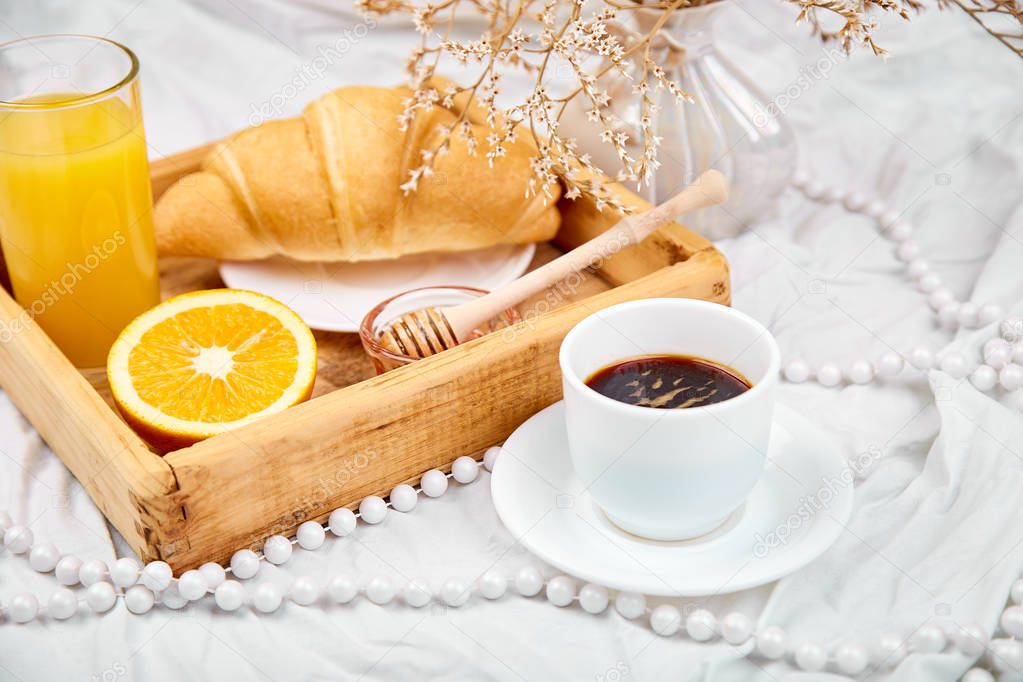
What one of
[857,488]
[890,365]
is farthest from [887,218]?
[857,488]

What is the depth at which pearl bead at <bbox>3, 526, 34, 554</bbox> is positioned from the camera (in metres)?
1.10

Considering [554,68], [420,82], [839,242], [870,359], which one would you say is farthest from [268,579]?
[554,68]

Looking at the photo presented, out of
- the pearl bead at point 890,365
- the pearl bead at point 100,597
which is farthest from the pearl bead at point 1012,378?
the pearl bead at point 100,597

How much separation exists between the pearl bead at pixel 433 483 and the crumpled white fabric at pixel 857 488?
1 cm

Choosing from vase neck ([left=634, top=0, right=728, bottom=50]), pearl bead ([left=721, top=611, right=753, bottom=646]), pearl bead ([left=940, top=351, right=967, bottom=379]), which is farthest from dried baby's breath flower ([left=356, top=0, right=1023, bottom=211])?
pearl bead ([left=721, top=611, right=753, bottom=646])

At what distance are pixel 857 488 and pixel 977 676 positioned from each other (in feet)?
0.88

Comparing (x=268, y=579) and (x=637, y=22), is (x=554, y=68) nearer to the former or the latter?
(x=637, y=22)

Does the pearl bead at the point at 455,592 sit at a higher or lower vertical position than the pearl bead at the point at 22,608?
higher

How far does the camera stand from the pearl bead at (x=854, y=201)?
171cm

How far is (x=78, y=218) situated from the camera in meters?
1.26

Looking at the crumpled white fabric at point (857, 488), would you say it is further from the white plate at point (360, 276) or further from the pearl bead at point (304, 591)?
the white plate at point (360, 276)

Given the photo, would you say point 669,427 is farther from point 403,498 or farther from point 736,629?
point 403,498

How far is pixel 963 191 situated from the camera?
1.69 metres

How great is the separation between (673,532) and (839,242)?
76cm
